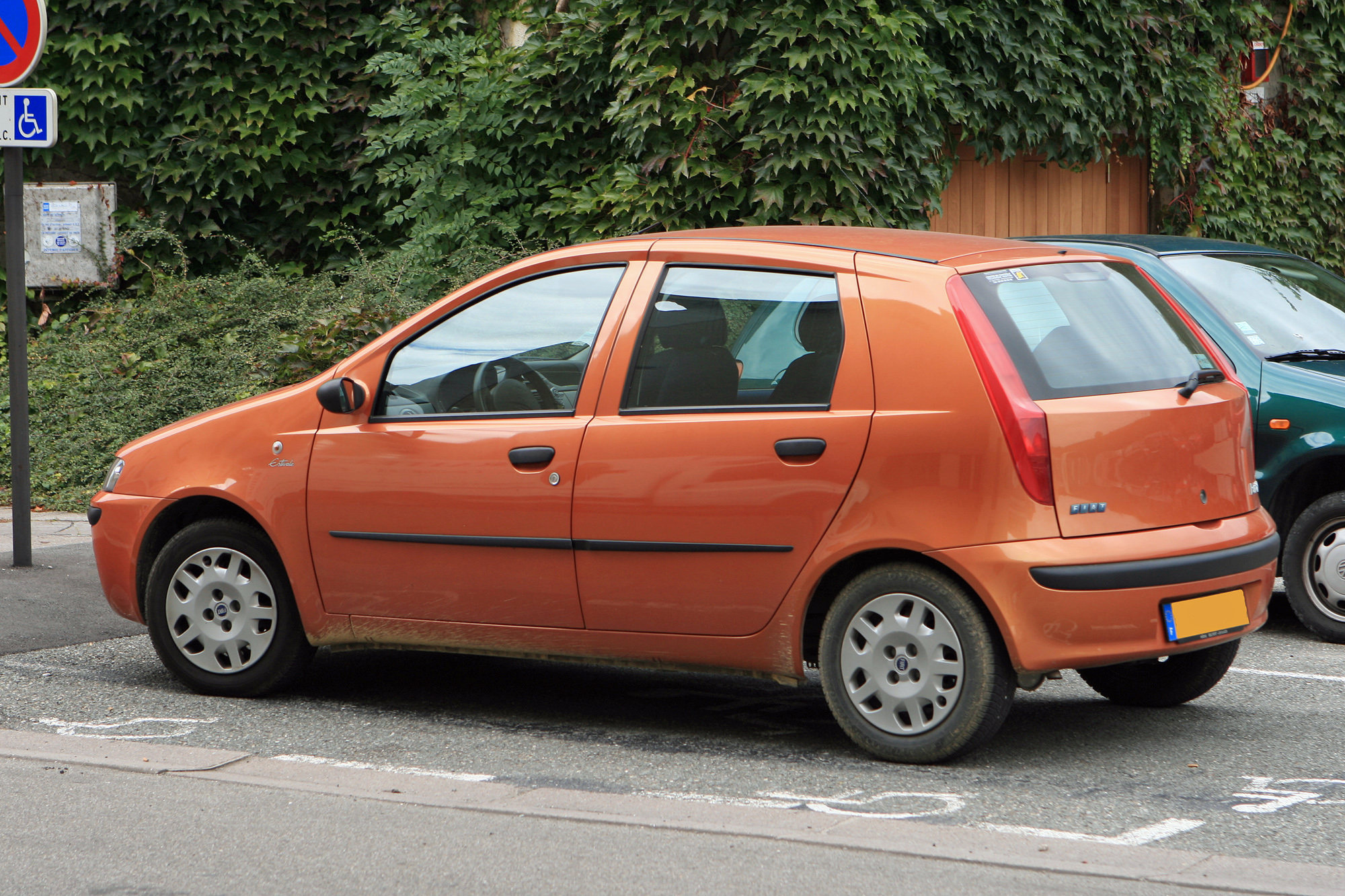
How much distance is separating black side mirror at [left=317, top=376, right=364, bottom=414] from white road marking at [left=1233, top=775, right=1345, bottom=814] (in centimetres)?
312

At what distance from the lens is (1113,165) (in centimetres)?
1445

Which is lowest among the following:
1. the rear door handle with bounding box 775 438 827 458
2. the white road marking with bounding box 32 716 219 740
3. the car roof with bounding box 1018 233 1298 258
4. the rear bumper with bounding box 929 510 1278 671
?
the white road marking with bounding box 32 716 219 740

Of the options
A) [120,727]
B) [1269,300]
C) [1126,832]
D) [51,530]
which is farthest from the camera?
[51,530]

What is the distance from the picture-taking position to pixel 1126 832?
4109 millimetres

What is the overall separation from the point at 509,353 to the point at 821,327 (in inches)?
45.2

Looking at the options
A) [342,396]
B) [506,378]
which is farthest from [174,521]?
[506,378]

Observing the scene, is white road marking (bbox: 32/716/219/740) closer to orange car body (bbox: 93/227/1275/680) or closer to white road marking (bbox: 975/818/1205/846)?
orange car body (bbox: 93/227/1275/680)

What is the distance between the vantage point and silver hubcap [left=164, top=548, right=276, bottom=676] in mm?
5703

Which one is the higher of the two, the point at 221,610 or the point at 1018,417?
the point at 1018,417

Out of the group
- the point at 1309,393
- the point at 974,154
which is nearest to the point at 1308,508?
the point at 1309,393

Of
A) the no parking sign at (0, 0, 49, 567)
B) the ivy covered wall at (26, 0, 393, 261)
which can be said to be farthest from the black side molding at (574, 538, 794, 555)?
the ivy covered wall at (26, 0, 393, 261)

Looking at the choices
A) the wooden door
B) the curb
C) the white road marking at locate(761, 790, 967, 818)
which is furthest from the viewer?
the wooden door

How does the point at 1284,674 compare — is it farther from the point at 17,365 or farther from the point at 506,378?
the point at 17,365

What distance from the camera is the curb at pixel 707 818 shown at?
12.4 feet
